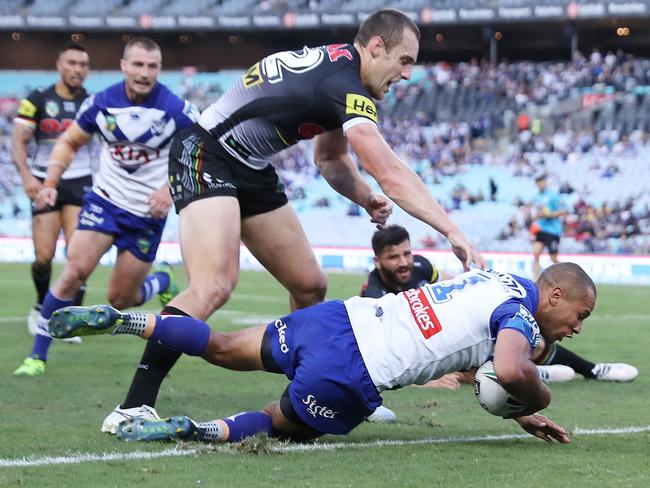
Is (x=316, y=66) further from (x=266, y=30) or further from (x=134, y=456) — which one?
(x=266, y=30)

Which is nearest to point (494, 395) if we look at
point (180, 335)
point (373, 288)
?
point (180, 335)

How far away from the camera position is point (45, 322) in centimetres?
788

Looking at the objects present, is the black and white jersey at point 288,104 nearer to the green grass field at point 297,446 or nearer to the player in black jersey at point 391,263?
the green grass field at point 297,446

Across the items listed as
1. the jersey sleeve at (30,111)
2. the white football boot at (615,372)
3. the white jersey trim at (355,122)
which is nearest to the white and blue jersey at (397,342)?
the white jersey trim at (355,122)

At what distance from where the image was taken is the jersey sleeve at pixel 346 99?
17.8 ft

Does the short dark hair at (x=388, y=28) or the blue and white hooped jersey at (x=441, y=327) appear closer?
the blue and white hooped jersey at (x=441, y=327)

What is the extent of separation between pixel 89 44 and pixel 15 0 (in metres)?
3.48

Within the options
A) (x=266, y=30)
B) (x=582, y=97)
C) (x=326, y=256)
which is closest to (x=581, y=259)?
(x=326, y=256)

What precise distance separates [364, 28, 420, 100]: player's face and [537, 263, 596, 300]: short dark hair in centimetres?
132

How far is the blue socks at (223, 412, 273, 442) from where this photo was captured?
210 inches

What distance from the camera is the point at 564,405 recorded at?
6.93m

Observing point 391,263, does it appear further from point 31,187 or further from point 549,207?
point 549,207

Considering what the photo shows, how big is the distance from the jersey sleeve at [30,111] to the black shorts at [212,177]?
4195mm

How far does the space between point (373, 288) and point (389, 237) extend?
0.42m
